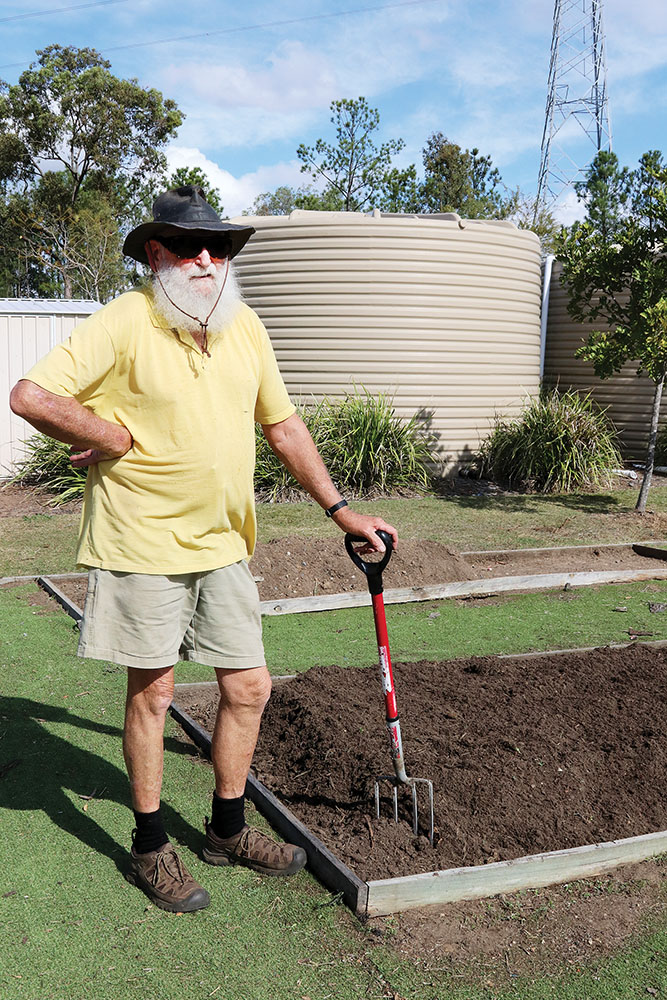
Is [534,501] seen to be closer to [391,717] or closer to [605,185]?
[391,717]

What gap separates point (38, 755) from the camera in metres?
4.11

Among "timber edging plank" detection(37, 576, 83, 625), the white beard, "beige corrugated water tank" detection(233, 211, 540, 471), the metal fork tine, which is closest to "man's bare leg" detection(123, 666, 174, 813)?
the metal fork tine

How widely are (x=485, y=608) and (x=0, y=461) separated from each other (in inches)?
301

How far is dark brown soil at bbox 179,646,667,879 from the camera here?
3305 millimetres

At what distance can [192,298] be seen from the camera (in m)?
2.93

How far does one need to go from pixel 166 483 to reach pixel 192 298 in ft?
1.85

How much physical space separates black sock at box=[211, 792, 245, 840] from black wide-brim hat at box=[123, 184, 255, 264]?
1814 mm

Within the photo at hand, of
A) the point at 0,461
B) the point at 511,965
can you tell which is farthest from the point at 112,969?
the point at 0,461

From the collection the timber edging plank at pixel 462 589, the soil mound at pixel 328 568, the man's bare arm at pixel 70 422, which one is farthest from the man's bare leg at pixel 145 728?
the soil mound at pixel 328 568

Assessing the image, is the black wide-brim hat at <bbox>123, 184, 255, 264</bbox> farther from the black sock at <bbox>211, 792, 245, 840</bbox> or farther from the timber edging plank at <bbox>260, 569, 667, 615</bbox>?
the timber edging plank at <bbox>260, 569, 667, 615</bbox>

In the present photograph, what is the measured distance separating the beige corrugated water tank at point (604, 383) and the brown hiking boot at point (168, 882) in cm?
1150

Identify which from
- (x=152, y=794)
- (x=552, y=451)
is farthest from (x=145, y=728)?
(x=552, y=451)

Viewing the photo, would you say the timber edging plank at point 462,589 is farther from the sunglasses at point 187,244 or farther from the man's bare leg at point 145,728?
the sunglasses at point 187,244

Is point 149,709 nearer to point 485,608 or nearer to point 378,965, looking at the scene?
point 378,965
